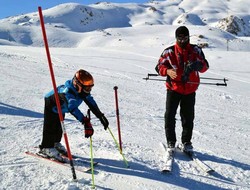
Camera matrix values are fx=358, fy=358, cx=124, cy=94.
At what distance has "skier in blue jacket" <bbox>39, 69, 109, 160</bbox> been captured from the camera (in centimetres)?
472

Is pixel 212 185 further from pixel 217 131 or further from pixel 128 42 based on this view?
pixel 128 42

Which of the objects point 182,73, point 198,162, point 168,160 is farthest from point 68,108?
point 198,162

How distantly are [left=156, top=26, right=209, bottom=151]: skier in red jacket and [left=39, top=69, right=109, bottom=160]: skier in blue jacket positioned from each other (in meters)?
1.22

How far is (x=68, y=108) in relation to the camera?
4758 mm

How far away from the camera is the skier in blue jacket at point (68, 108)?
15.5 feet

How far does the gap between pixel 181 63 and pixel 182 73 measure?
157mm

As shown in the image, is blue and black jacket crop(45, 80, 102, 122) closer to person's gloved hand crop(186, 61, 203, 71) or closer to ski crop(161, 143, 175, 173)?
ski crop(161, 143, 175, 173)

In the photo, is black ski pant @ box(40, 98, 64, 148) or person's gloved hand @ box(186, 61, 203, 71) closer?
black ski pant @ box(40, 98, 64, 148)

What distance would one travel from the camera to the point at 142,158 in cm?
550

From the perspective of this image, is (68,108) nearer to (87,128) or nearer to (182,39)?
(87,128)

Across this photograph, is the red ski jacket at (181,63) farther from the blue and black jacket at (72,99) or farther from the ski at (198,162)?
the blue and black jacket at (72,99)

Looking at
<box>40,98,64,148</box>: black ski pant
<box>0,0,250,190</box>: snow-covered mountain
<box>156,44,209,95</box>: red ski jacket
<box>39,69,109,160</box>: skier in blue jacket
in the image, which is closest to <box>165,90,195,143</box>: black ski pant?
<box>156,44,209,95</box>: red ski jacket

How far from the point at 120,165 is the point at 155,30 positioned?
332ft

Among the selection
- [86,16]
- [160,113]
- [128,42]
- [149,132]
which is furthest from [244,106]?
[86,16]
